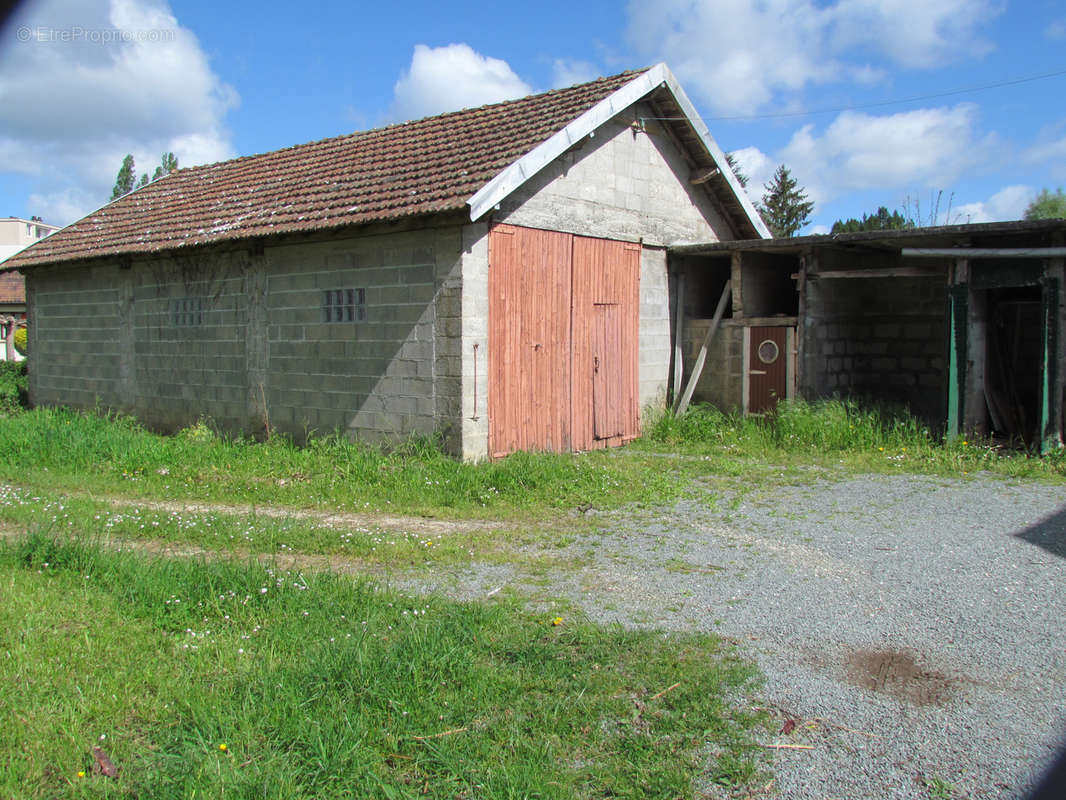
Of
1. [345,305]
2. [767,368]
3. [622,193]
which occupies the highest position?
[622,193]

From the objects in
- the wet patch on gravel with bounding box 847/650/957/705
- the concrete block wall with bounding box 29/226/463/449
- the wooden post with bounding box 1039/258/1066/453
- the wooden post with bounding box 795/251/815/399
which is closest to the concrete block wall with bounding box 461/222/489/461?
the concrete block wall with bounding box 29/226/463/449

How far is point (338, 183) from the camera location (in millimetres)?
12734

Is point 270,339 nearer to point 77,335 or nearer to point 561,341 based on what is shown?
point 561,341

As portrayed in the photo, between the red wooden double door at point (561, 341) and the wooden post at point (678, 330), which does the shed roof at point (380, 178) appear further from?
the wooden post at point (678, 330)

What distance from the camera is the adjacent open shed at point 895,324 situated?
11070 millimetres

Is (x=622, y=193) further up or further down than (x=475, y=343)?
further up

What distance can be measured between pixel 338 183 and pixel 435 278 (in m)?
3.26

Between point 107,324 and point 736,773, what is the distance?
15056 millimetres

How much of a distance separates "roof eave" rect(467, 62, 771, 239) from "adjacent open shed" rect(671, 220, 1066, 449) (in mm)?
1675

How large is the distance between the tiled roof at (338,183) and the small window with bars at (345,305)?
95cm

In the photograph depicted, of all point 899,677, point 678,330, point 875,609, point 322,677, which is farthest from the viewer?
point 678,330

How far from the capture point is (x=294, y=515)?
8242 mm

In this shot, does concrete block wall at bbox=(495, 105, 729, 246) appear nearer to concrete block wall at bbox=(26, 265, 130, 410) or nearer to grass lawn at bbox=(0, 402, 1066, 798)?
grass lawn at bbox=(0, 402, 1066, 798)

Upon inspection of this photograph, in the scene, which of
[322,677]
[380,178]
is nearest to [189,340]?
[380,178]
